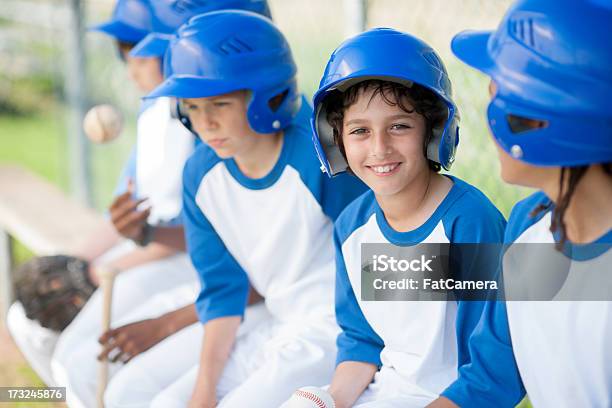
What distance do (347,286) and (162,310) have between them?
113cm

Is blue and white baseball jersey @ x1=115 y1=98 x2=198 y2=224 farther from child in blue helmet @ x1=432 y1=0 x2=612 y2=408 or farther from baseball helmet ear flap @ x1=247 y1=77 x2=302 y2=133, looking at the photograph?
child in blue helmet @ x1=432 y1=0 x2=612 y2=408

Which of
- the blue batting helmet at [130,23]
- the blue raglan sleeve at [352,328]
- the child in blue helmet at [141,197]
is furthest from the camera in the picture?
the blue batting helmet at [130,23]

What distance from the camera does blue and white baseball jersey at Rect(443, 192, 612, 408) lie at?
1760 millimetres

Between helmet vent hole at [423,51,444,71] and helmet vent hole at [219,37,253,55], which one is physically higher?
helmet vent hole at [219,37,253,55]

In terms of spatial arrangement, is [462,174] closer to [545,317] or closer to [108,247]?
[108,247]

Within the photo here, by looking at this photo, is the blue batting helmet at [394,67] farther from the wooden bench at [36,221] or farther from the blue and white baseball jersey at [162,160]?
the wooden bench at [36,221]

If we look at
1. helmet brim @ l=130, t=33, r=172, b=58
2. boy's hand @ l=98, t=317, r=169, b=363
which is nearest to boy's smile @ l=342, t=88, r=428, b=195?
helmet brim @ l=130, t=33, r=172, b=58

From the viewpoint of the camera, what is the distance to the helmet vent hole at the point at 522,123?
1.66 metres

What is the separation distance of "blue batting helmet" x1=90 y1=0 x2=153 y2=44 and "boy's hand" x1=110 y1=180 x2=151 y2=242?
640 millimetres

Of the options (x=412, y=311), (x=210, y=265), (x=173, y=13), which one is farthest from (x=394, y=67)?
(x=173, y=13)

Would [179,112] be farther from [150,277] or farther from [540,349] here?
[540,349]

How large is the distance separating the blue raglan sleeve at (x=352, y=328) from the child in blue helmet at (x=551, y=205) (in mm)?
353

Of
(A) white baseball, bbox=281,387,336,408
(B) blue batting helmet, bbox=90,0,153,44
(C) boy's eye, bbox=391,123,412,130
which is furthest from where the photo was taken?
(B) blue batting helmet, bbox=90,0,153,44

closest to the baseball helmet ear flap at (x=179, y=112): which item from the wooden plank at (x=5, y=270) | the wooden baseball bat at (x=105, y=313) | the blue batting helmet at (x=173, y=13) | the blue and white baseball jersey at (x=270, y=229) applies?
the blue and white baseball jersey at (x=270, y=229)
